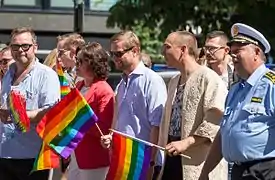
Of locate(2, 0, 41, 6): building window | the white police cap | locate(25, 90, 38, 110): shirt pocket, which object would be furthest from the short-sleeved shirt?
locate(2, 0, 41, 6): building window

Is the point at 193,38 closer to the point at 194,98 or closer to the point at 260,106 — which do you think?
the point at 194,98

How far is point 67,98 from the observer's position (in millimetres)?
8281

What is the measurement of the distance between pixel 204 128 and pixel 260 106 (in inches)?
36.6

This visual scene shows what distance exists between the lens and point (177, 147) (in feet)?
23.5

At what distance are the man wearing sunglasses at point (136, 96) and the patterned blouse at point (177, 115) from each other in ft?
1.20

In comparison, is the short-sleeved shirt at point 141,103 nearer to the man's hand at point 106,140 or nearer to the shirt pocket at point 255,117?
the man's hand at point 106,140

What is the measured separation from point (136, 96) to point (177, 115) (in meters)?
0.61

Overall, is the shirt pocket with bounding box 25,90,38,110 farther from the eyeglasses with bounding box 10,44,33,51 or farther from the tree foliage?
the tree foliage

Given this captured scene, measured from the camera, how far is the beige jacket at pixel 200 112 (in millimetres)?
7371

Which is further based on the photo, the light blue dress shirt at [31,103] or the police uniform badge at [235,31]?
the light blue dress shirt at [31,103]

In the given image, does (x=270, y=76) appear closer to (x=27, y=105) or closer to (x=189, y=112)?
(x=189, y=112)

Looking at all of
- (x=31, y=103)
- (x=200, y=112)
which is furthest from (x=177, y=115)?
(x=31, y=103)

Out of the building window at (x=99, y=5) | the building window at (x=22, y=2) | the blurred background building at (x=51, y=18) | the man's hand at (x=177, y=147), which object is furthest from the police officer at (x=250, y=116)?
the building window at (x=22, y=2)

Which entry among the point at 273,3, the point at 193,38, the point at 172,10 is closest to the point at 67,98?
the point at 193,38
